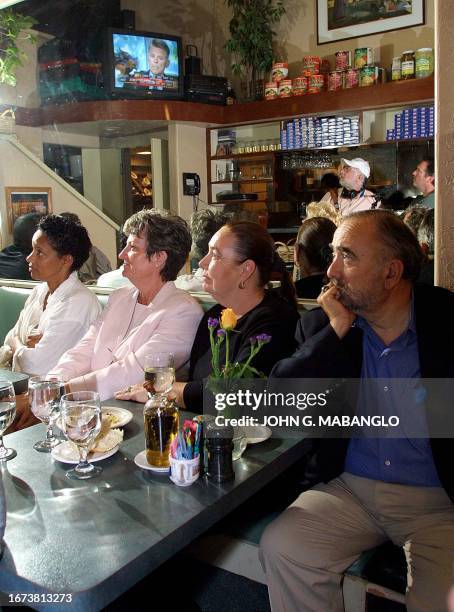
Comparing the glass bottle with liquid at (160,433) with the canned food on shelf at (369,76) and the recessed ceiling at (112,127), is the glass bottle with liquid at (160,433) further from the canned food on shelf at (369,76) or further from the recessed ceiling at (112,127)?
the recessed ceiling at (112,127)

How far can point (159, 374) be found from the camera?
165 centimetres

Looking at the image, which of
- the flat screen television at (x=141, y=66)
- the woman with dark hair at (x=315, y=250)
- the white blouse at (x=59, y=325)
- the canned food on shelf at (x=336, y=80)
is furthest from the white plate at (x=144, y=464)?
the flat screen television at (x=141, y=66)

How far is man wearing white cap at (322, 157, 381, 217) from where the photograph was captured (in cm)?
584

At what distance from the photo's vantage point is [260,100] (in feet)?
23.1

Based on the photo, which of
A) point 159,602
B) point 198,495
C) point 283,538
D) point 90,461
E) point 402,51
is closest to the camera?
point 198,495

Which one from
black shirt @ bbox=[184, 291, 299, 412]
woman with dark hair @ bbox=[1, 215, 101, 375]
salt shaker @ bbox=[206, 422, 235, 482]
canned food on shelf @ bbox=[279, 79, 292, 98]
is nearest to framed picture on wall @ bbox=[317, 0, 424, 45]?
canned food on shelf @ bbox=[279, 79, 292, 98]

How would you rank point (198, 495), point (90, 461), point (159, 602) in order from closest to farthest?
point (198, 495) < point (90, 461) < point (159, 602)

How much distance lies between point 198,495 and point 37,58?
8.29 meters

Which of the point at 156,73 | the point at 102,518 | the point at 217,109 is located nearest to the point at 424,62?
the point at 217,109

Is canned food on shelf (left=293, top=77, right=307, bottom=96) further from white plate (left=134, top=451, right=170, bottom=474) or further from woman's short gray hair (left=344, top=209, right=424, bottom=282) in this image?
white plate (left=134, top=451, right=170, bottom=474)

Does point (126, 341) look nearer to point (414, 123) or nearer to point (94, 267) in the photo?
point (94, 267)

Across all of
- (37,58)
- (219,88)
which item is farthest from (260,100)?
(37,58)

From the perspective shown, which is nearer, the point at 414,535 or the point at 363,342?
the point at 414,535

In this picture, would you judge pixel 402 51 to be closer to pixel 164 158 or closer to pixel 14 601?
pixel 164 158
